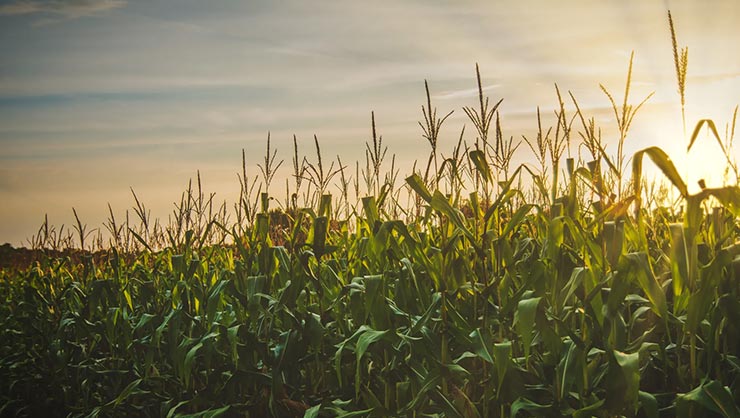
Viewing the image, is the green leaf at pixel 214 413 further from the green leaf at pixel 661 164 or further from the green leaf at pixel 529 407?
the green leaf at pixel 661 164

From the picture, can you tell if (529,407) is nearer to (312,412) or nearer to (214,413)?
(312,412)

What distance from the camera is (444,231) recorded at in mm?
2885

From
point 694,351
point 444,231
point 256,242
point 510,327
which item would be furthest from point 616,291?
point 256,242

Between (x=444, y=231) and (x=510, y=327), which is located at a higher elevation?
(x=444, y=231)

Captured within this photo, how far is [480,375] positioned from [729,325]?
3.03ft

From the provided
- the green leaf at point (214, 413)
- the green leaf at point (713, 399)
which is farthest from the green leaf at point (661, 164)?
the green leaf at point (214, 413)

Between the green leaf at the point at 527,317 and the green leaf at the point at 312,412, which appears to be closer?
the green leaf at the point at 527,317

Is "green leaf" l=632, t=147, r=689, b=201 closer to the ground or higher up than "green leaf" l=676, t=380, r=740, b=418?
higher up

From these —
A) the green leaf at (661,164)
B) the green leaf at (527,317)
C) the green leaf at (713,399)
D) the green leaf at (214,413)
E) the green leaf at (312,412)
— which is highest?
the green leaf at (661,164)

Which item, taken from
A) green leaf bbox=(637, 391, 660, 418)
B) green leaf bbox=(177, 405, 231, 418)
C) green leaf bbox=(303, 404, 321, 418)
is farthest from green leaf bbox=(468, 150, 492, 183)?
green leaf bbox=(177, 405, 231, 418)

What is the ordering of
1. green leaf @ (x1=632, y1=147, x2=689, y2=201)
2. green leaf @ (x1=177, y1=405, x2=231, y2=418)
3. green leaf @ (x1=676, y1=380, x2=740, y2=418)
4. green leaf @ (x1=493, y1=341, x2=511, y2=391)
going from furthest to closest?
green leaf @ (x1=177, y1=405, x2=231, y2=418), green leaf @ (x1=493, y1=341, x2=511, y2=391), green leaf @ (x1=632, y1=147, x2=689, y2=201), green leaf @ (x1=676, y1=380, x2=740, y2=418)

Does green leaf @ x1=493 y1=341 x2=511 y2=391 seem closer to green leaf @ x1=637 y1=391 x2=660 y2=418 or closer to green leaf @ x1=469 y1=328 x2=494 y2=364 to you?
green leaf @ x1=469 y1=328 x2=494 y2=364

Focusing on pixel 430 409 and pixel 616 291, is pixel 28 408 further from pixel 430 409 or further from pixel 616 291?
pixel 616 291

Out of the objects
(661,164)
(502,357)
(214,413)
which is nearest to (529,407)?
(502,357)
